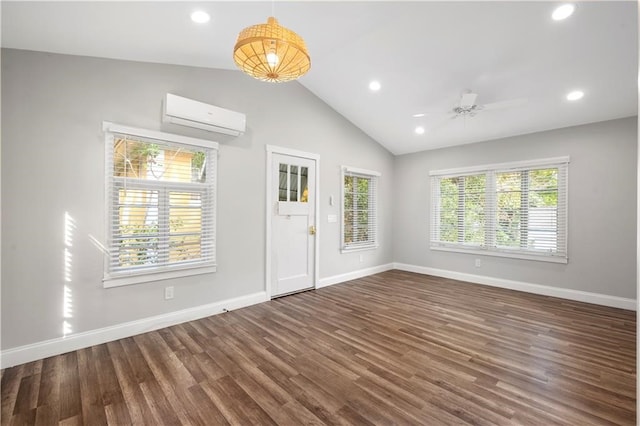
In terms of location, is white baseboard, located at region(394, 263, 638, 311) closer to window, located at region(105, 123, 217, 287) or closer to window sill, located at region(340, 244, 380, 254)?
window sill, located at region(340, 244, 380, 254)

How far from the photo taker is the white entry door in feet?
14.5

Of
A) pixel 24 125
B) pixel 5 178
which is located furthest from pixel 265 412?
pixel 24 125

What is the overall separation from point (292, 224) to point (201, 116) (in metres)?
2.03

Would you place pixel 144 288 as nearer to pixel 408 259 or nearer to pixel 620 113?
pixel 408 259

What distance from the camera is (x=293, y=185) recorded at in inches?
184

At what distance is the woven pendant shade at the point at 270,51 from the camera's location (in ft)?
5.71

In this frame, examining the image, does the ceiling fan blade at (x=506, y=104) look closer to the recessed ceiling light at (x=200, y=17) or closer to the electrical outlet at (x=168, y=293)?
the recessed ceiling light at (x=200, y=17)

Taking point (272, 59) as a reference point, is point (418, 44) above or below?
above

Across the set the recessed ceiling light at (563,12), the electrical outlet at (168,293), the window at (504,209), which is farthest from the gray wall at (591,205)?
the electrical outlet at (168,293)

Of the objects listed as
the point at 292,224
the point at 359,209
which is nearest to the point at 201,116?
the point at 292,224

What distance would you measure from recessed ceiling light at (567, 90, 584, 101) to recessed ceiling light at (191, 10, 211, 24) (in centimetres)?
439

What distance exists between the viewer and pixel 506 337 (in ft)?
10.1

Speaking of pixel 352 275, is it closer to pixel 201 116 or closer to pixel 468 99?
pixel 468 99

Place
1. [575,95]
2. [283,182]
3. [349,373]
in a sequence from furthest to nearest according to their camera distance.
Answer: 1. [283,182]
2. [575,95]
3. [349,373]
